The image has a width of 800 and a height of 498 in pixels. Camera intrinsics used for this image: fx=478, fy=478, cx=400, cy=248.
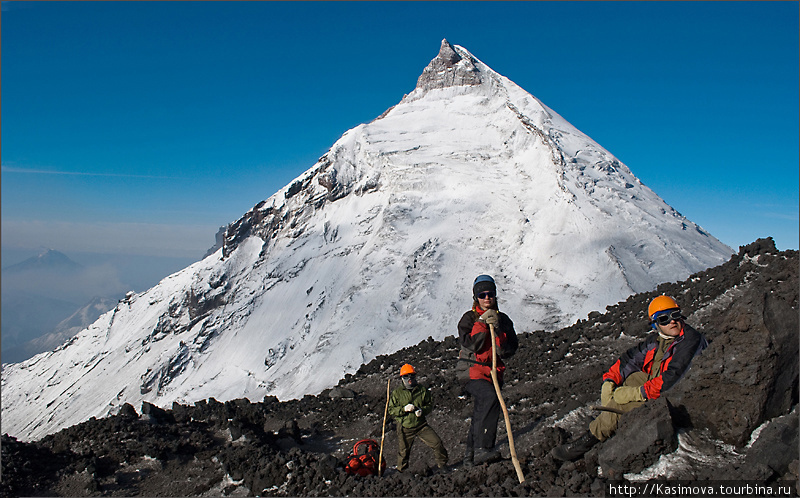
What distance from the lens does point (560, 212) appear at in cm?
3725

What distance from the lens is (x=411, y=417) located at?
24.1ft

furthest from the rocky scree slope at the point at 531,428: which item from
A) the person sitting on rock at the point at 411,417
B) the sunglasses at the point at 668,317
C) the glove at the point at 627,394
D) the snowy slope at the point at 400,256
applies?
the snowy slope at the point at 400,256

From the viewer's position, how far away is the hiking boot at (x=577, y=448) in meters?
5.64

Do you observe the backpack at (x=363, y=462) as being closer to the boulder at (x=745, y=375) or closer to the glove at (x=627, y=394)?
the glove at (x=627, y=394)

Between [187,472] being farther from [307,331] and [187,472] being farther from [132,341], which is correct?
[132,341]

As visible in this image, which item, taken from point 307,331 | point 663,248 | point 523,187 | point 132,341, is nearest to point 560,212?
point 523,187

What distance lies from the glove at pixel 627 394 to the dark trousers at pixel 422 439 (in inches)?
109

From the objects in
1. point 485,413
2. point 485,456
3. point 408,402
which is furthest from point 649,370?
point 408,402

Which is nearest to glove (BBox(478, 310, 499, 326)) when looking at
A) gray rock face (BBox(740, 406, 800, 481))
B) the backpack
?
gray rock face (BBox(740, 406, 800, 481))

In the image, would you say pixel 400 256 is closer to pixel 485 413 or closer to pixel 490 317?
pixel 485 413

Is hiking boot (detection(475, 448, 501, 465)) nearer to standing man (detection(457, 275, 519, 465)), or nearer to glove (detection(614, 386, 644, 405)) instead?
standing man (detection(457, 275, 519, 465))

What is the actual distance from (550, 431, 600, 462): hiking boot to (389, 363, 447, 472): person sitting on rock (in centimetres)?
210

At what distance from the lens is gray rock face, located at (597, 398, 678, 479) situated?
196 inches

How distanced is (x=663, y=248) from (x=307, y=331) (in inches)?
1048
